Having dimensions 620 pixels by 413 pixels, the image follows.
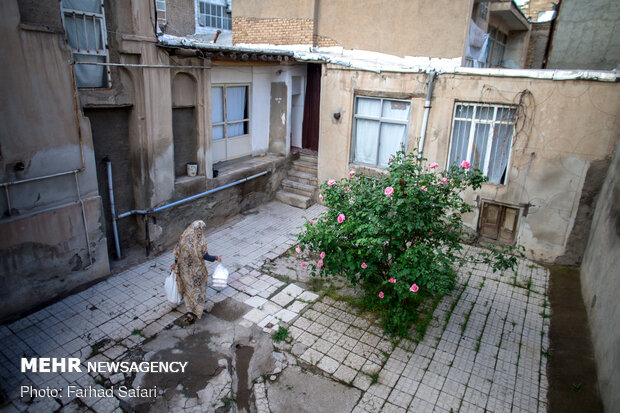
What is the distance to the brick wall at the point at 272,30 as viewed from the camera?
10977 mm

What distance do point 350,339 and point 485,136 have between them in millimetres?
5577

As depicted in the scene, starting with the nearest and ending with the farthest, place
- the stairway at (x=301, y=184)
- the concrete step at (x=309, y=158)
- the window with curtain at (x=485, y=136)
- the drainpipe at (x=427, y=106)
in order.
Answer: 1. the window with curtain at (x=485, y=136)
2. the drainpipe at (x=427, y=106)
3. the stairway at (x=301, y=184)
4. the concrete step at (x=309, y=158)

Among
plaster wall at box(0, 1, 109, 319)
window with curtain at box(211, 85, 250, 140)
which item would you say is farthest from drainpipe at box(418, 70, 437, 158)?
plaster wall at box(0, 1, 109, 319)

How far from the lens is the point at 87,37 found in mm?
6574

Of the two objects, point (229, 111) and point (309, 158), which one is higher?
point (229, 111)

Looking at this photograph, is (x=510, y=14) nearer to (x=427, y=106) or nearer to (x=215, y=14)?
(x=427, y=106)

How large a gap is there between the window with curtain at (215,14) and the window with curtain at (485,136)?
11.7 m

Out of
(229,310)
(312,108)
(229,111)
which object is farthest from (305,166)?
(229,310)

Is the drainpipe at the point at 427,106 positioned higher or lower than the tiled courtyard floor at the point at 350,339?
higher

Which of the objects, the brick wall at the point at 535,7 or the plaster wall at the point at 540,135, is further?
the brick wall at the point at 535,7

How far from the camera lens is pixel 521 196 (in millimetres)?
8617

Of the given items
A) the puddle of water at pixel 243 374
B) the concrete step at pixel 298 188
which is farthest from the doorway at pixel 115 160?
the concrete step at pixel 298 188

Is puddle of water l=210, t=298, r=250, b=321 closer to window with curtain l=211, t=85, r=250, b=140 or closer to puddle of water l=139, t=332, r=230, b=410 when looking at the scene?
puddle of water l=139, t=332, r=230, b=410

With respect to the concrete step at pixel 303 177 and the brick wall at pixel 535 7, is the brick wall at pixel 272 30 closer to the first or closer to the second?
the concrete step at pixel 303 177
